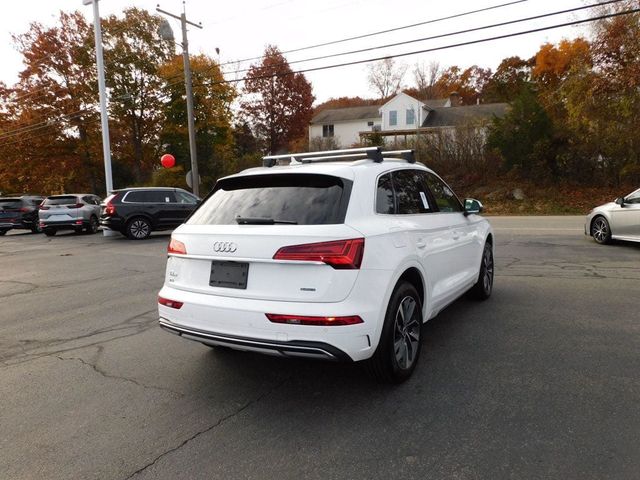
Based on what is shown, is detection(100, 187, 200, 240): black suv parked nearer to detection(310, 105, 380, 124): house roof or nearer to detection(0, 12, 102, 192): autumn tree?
detection(0, 12, 102, 192): autumn tree

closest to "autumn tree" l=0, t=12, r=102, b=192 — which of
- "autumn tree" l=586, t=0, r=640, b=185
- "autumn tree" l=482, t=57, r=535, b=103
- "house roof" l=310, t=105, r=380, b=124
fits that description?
"house roof" l=310, t=105, r=380, b=124

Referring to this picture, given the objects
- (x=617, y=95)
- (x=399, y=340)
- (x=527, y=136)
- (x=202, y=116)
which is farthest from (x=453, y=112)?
(x=399, y=340)

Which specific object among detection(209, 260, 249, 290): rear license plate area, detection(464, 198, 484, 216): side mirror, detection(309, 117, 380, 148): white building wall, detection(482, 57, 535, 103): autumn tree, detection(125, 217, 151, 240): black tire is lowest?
detection(125, 217, 151, 240): black tire

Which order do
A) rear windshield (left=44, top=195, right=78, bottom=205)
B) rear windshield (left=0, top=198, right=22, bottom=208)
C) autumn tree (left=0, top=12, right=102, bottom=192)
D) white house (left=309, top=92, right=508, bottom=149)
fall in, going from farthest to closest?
white house (left=309, top=92, right=508, bottom=149) → autumn tree (left=0, top=12, right=102, bottom=192) → rear windshield (left=0, top=198, right=22, bottom=208) → rear windshield (left=44, top=195, right=78, bottom=205)

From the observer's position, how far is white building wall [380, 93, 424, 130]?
45.9m

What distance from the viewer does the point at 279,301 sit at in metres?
3.14

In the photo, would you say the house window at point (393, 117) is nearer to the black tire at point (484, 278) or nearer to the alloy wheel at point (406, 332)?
the black tire at point (484, 278)

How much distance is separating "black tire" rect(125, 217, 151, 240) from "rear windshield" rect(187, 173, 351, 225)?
12.7 metres

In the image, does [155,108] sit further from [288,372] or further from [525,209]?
[288,372]

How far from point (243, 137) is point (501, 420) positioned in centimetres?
5897

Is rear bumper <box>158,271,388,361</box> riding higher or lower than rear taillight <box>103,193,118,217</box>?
lower

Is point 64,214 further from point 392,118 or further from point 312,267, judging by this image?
point 392,118

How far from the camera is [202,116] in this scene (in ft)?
119

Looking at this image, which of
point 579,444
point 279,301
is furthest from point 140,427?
point 579,444
